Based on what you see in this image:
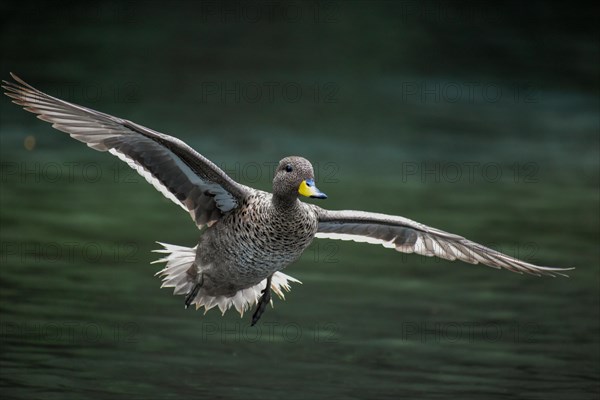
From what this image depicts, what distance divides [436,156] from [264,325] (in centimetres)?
658

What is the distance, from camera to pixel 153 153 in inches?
274

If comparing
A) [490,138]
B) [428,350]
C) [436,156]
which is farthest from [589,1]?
[428,350]

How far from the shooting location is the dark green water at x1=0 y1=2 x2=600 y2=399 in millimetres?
8031

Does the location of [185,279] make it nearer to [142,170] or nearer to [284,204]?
[142,170]

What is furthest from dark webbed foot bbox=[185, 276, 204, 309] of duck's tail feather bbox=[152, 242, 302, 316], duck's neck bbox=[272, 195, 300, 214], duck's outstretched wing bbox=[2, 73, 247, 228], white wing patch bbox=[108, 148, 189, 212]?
duck's neck bbox=[272, 195, 300, 214]

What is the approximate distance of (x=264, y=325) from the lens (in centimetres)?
907

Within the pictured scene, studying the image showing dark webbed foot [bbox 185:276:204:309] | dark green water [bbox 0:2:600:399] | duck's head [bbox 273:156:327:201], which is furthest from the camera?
dark green water [bbox 0:2:600:399]

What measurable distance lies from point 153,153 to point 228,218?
2.03ft

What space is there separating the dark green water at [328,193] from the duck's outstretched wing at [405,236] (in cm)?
93

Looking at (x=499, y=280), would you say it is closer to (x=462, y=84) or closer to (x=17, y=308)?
(x=17, y=308)

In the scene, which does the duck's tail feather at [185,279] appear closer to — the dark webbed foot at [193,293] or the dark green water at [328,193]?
the dark webbed foot at [193,293]

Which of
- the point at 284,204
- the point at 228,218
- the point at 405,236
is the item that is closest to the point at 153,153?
the point at 228,218

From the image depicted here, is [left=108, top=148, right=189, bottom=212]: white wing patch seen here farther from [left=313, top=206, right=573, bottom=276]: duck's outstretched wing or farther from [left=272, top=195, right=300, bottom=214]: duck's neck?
[left=313, top=206, right=573, bottom=276]: duck's outstretched wing

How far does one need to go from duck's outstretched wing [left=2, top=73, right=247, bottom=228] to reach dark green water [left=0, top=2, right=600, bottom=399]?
4.08 ft
